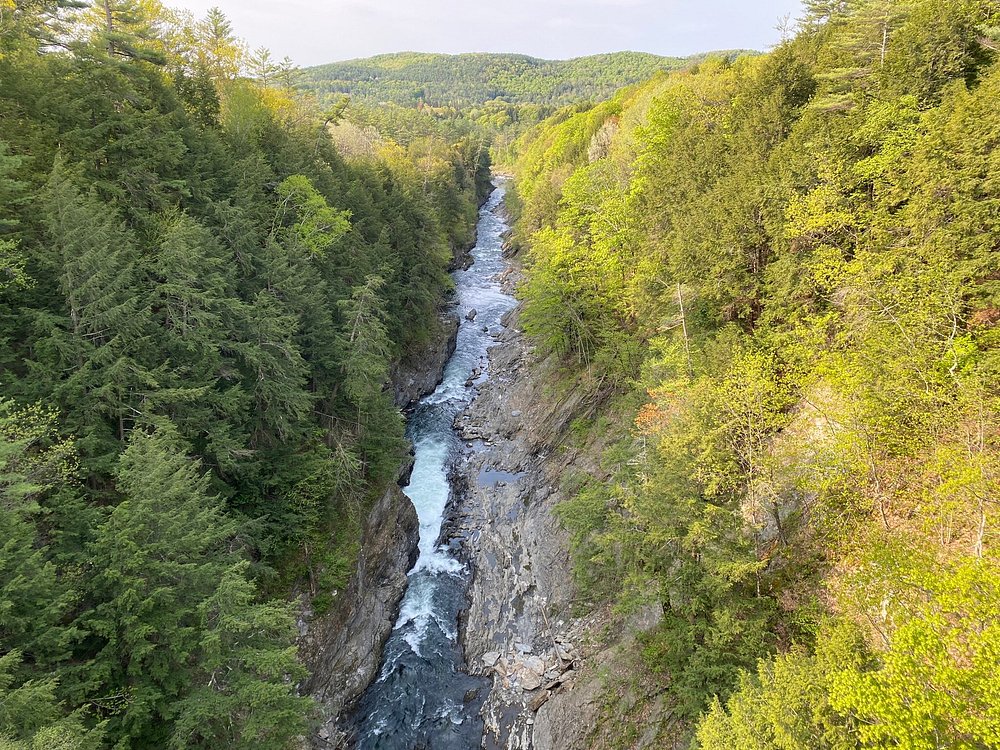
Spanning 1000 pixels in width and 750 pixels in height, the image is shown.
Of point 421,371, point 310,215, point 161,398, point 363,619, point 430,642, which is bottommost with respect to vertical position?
point 430,642

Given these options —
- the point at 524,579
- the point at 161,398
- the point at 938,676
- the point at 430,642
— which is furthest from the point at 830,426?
the point at 161,398

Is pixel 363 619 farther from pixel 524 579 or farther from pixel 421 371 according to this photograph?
pixel 421 371

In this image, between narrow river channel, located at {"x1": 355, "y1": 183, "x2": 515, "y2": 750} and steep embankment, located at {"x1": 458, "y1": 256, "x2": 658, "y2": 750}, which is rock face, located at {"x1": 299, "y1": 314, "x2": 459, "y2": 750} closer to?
narrow river channel, located at {"x1": 355, "y1": 183, "x2": 515, "y2": 750}

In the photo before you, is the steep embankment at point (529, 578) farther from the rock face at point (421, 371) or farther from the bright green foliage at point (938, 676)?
the bright green foliage at point (938, 676)

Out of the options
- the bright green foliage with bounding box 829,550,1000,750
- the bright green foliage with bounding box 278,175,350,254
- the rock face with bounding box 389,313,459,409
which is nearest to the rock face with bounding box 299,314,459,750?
the rock face with bounding box 389,313,459,409

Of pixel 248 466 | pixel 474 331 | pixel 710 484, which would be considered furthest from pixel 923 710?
pixel 474 331

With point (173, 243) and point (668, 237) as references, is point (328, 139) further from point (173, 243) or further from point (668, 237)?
point (668, 237)
